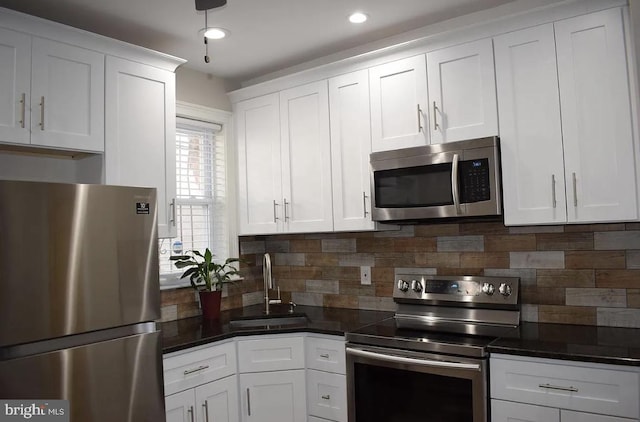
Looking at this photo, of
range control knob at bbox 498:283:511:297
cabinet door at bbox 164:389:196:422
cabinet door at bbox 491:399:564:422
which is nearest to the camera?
cabinet door at bbox 491:399:564:422

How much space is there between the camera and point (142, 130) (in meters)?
2.75

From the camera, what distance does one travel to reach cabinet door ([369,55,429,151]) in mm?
2756

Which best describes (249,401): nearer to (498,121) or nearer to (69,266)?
(69,266)

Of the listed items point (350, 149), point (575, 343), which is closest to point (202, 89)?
point (350, 149)

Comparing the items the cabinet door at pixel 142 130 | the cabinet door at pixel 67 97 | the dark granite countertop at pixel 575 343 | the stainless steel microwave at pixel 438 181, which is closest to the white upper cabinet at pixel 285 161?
the stainless steel microwave at pixel 438 181

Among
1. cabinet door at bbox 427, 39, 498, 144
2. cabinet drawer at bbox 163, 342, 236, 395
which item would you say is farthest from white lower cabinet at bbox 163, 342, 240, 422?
cabinet door at bbox 427, 39, 498, 144

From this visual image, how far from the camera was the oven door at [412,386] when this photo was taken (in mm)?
2244

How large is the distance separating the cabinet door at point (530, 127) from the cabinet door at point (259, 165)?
4.87ft

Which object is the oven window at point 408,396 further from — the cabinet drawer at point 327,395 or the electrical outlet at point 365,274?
the electrical outlet at point 365,274

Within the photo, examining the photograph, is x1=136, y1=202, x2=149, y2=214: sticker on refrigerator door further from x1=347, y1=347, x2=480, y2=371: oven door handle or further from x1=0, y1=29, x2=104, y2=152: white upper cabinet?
x1=347, y1=347, x2=480, y2=371: oven door handle

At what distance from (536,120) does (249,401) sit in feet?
6.94

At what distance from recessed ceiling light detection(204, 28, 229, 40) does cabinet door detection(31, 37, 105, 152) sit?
0.60 m

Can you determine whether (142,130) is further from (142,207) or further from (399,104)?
(399,104)

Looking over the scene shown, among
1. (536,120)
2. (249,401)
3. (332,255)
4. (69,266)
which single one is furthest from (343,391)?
(536,120)
